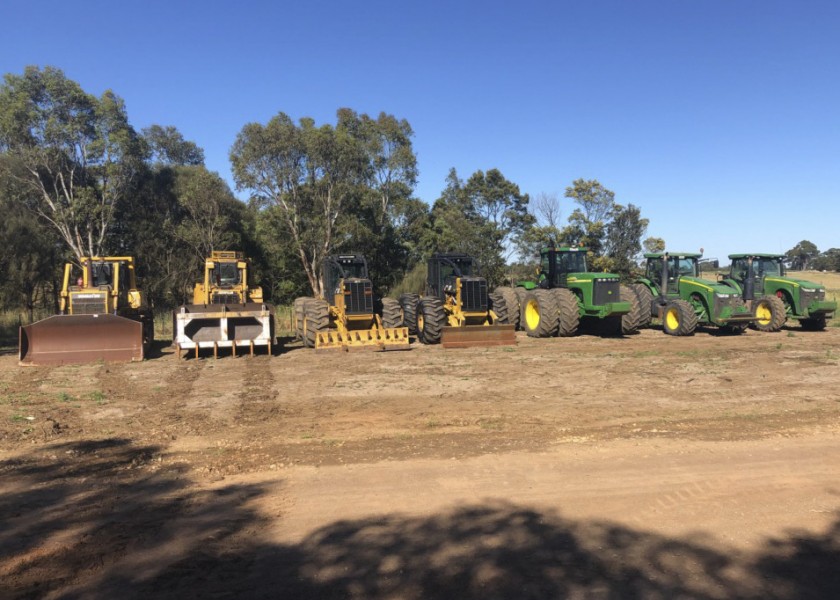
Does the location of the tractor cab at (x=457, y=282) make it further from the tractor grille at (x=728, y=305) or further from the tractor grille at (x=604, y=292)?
the tractor grille at (x=728, y=305)

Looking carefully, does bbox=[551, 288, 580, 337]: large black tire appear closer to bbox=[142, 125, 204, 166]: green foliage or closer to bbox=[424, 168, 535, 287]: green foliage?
bbox=[424, 168, 535, 287]: green foliage

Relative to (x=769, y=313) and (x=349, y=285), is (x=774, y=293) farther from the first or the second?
(x=349, y=285)

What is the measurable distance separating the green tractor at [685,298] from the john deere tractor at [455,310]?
19.0ft

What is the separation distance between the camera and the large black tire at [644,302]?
18.5 m

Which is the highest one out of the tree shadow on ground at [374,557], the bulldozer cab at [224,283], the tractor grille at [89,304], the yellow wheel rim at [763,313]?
the bulldozer cab at [224,283]

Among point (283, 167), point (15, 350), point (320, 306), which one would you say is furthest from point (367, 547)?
point (283, 167)

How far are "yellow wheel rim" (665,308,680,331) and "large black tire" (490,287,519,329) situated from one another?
484 cm

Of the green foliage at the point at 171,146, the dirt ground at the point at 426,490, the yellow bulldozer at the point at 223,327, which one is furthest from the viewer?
the green foliage at the point at 171,146

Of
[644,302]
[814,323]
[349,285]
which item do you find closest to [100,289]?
[349,285]

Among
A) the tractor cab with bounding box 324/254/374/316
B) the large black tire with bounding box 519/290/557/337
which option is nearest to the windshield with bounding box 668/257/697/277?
the large black tire with bounding box 519/290/557/337

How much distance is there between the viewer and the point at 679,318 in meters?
17.8

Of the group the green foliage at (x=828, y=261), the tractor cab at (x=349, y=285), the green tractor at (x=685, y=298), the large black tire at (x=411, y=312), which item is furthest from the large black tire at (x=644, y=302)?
the green foliage at (x=828, y=261)

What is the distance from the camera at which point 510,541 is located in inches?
158

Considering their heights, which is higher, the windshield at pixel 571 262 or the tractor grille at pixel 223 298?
the windshield at pixel 571 262
